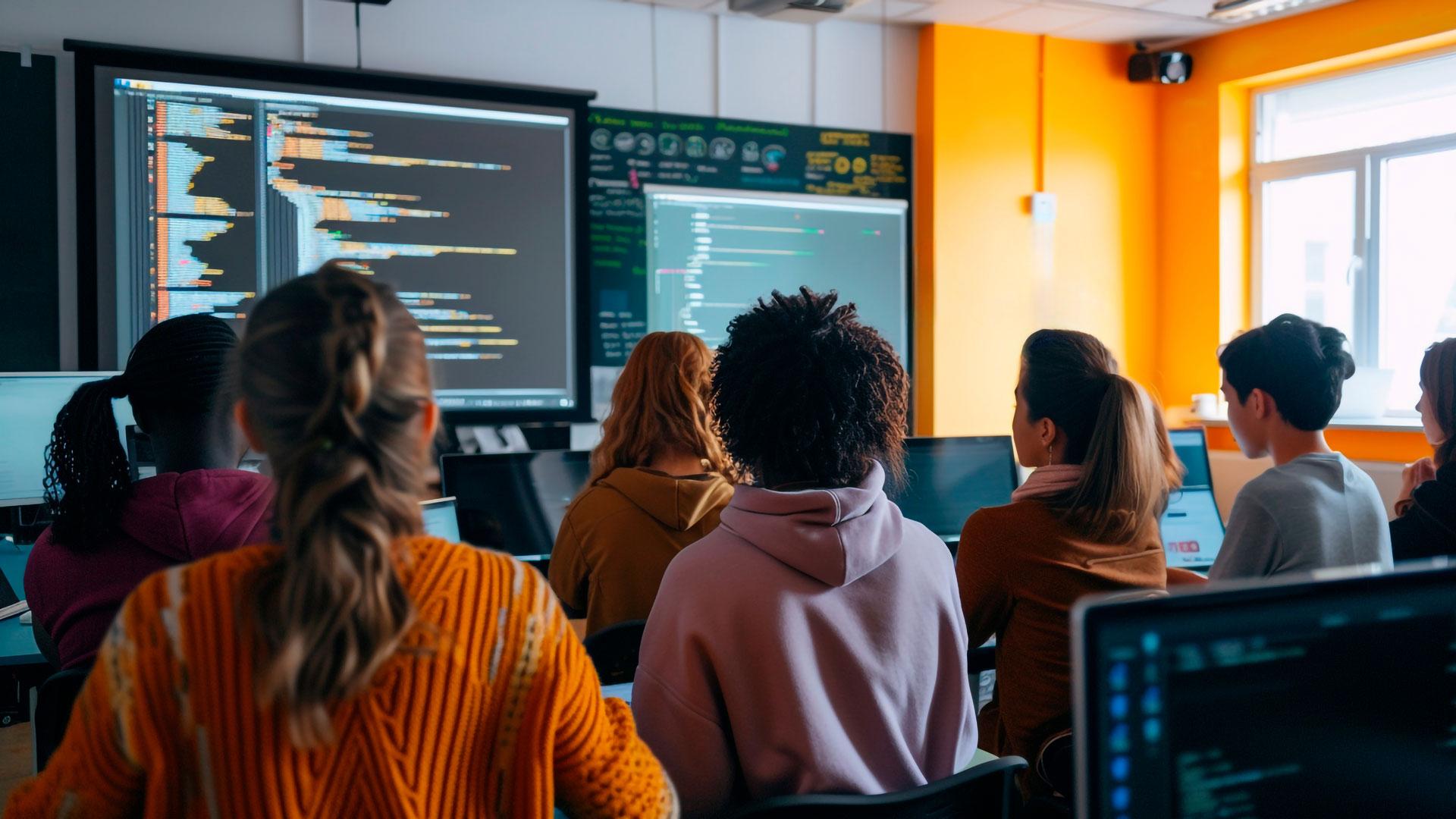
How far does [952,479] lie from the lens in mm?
2961

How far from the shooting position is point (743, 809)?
1.14 metres

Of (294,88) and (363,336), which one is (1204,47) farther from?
(363,336)

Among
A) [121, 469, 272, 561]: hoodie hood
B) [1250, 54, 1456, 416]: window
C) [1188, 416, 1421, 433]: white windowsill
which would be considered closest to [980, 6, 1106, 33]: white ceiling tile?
[1250, 54, 1456, 416]: window

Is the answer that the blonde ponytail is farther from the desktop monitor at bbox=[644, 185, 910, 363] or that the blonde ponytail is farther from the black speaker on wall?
the black speaker on wall

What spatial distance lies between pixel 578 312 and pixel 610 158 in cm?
65

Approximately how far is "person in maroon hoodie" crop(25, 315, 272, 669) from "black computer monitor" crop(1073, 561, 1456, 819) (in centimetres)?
124

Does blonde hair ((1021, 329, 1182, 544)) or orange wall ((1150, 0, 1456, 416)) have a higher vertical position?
orange wall ((1150, 0, 1456, 416))

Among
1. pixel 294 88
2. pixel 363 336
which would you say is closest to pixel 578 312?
pixel 294 88

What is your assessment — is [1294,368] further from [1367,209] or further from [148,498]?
[1367,209]

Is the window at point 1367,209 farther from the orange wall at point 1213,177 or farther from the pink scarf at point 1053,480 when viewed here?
the pink scarf at point 1053,480

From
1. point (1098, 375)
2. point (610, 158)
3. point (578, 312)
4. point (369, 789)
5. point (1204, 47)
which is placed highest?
point (1204, 47)

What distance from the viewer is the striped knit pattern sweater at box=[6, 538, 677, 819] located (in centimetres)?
81

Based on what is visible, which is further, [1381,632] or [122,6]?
[122,6]

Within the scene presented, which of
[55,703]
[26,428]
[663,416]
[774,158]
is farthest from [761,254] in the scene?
[55,703]
